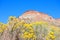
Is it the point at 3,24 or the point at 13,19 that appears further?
the point at 3,24

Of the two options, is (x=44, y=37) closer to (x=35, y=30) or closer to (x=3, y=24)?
(x=35, y=30)

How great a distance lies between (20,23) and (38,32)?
2407 millimetres

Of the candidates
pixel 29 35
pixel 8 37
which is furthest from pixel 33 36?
pixel 8 37

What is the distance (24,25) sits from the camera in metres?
27.4

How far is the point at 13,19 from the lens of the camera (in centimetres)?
2716

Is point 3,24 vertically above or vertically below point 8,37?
above

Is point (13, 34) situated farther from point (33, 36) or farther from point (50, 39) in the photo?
point (50, 39)

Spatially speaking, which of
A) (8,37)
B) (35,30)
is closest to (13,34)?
(8,37)

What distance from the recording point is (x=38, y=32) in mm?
28172

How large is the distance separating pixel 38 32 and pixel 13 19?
3191mm

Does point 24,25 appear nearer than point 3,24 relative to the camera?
Yes

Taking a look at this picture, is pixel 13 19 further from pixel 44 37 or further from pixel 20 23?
pixel 44 37

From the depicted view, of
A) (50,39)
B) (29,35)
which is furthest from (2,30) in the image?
(50,39)

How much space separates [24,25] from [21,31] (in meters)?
0.76
